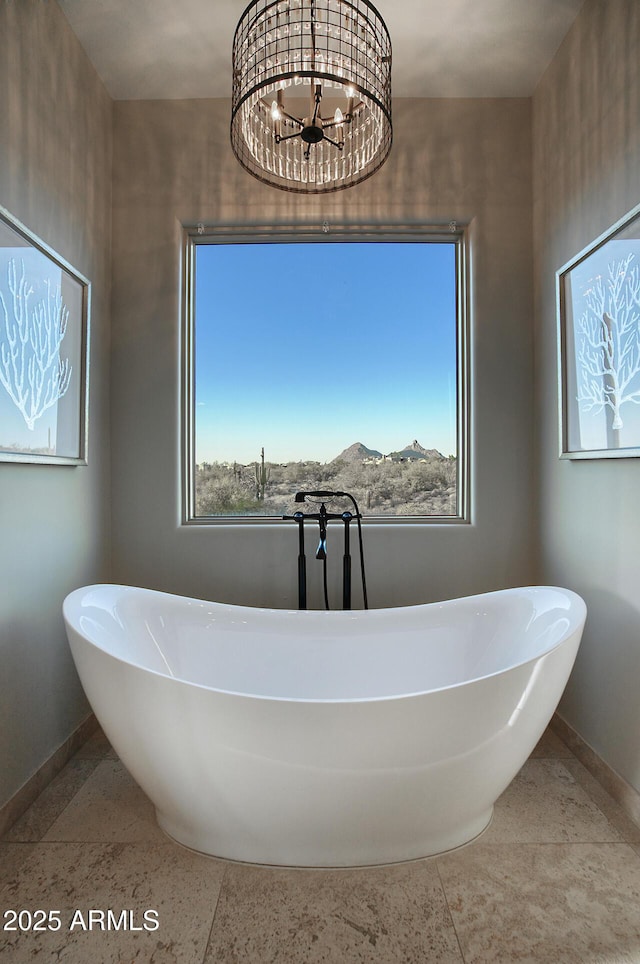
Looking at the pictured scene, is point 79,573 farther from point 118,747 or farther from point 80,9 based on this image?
point 80,9

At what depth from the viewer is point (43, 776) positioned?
6.25 ft

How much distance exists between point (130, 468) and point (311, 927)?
187cm

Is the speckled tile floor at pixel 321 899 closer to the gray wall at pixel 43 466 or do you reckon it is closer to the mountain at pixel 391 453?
A: the gray wall at pixel 43 466

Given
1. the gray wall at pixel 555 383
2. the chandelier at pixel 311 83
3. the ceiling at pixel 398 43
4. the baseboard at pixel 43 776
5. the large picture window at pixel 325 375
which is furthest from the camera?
the large picture window at pixel 325 375

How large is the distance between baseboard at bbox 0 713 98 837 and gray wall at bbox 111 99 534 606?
652 millimetres

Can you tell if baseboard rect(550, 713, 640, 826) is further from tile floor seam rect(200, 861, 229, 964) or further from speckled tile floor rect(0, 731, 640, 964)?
tile floor seam rect(200, 861, 229, 964)

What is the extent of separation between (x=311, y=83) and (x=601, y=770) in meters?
2.39

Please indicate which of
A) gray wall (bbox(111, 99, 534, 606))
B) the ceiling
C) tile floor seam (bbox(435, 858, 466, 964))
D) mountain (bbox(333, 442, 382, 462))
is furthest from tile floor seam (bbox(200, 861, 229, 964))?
the ceiling

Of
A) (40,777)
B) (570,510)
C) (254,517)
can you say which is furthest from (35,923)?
(570,510)

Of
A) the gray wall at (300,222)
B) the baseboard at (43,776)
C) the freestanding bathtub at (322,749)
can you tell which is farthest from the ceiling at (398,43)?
the baseboard at (43,776)

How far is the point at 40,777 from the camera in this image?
188 centimetres

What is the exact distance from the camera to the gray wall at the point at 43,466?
68.7 inches

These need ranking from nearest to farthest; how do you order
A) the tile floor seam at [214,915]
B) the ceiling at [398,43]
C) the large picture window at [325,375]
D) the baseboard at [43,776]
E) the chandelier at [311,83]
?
1. the tile floor seam at [214,915]
2. the chandelier at [311,83]
3. the baseboard at [43,776]
4. the ceiling at [398,43]
5. the large picture window at [325,375]

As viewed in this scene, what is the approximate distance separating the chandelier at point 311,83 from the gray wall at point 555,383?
814 millimetres
